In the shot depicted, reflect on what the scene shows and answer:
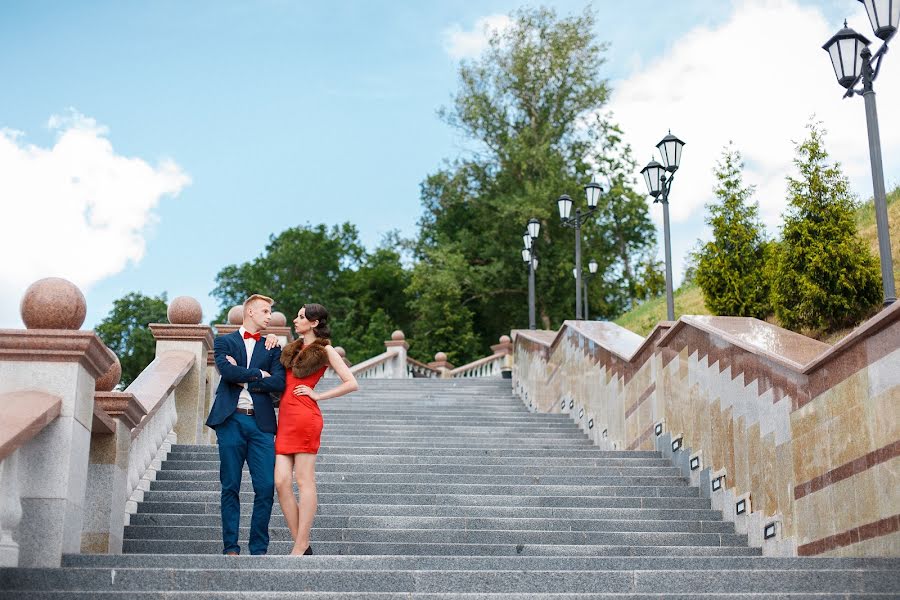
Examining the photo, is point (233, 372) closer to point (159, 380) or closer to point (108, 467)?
point (108, 467)

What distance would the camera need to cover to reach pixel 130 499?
811 centimetres

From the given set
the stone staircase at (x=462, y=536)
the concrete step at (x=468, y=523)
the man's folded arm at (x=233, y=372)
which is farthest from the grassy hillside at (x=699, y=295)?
the man's folded arm at (x=233, y=372)

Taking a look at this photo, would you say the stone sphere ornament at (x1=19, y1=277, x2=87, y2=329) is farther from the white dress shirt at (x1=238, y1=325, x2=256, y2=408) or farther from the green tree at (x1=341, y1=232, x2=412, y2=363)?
the green tree at (x1=341, y1=232, x2=412, y2=363)

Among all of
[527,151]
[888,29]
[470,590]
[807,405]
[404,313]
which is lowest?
[470,590]

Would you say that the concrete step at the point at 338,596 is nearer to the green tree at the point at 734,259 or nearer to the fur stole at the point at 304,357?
the fur stole at the point at 304,357

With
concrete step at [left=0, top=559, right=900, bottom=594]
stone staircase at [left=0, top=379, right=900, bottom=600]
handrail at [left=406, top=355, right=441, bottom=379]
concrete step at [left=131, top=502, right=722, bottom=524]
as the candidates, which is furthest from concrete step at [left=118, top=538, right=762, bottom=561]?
handrail at [left=406, top=355, right=441, bottom=379]

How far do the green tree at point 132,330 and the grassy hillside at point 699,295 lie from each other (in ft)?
86.3

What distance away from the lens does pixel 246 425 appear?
6418mm

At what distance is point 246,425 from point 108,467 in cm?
117

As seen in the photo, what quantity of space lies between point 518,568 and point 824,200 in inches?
563

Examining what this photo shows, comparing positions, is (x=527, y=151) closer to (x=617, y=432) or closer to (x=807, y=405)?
(x=617, y=432)

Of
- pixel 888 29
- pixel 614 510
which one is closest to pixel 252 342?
pixel 614 510

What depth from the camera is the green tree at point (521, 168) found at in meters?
38.4

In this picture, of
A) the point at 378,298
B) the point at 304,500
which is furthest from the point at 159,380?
the point at 378,298
